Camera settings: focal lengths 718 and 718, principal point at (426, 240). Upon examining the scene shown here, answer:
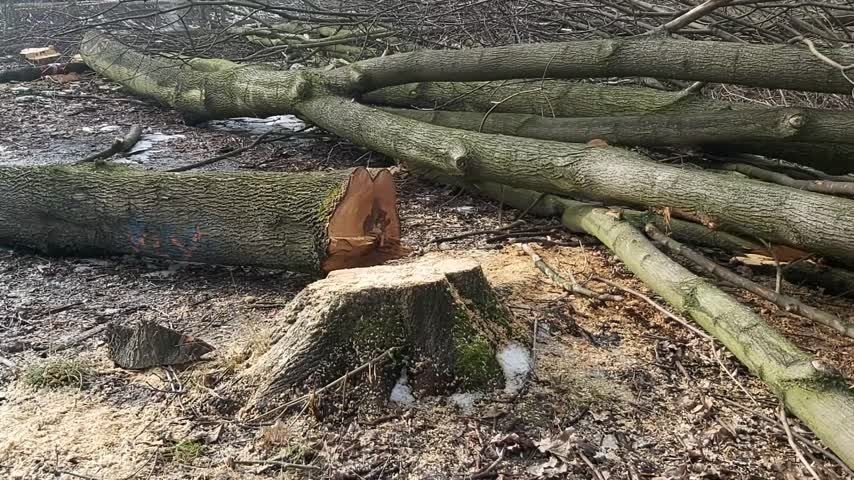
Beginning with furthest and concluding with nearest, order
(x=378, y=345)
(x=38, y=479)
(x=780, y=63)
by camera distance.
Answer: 1. (x=780, y=63)
2. (x=378, y=345)
3. (x=38, y=479)

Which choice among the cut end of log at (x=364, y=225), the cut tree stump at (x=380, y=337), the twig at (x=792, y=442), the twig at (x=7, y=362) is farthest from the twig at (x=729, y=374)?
the twig at (x=7, y=362)

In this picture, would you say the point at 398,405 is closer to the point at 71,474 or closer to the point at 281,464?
the point at 281,464

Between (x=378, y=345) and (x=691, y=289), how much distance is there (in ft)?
5.14

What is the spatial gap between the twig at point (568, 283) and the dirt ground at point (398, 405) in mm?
40

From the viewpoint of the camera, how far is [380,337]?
283 cm

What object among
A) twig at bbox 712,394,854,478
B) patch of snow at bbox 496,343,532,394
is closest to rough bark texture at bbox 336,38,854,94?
twig at bbox 712,394,854,478

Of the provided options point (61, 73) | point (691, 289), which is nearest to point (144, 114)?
point (61, 73)

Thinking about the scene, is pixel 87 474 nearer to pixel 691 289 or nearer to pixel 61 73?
pixel 691 289

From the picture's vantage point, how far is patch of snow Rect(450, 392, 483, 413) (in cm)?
282

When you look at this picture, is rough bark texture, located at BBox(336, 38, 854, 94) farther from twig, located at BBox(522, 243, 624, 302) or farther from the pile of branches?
twig, located at BBox(522, 243, 624, 302)

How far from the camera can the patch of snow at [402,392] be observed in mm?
2846

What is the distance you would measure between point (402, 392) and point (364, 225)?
1186 millimetres

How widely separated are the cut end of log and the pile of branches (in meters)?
1.12

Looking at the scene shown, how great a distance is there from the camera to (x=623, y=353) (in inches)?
130
